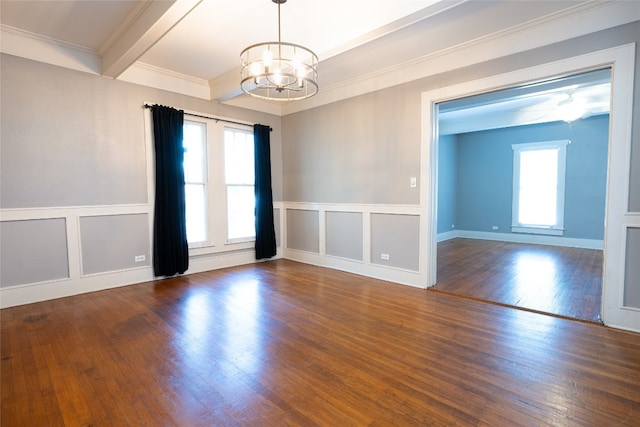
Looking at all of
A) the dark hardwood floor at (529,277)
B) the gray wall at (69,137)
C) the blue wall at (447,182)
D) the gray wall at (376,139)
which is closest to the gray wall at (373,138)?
the gray wall at (376,139)

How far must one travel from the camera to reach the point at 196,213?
4.69 meters

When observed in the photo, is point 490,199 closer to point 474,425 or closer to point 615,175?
point 615,175

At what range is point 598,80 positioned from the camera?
3.69 m

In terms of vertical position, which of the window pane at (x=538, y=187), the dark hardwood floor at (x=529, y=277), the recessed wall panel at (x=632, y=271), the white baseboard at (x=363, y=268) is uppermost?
the window pane at (x=538, y=187)

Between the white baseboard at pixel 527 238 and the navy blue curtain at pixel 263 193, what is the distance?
459 centimetres

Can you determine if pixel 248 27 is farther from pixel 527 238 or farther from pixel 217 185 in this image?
pixel 527 238

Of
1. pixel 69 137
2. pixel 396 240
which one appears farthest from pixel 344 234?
pixel 69 137

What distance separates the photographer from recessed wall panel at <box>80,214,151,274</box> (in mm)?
3746

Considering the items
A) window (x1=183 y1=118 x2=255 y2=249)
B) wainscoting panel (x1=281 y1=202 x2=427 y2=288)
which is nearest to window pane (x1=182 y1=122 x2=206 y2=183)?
window (x1=183 y1=118 x2=255 y2=249)

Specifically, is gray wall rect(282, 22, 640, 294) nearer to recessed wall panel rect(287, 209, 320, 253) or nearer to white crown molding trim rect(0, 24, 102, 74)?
recessed wall panel rect(287, 209, 320, 253)

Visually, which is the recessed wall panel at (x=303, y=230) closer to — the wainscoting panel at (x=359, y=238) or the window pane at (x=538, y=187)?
the wainscoting panel at (x=359, y=238)

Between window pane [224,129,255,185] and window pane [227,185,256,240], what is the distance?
152 mm

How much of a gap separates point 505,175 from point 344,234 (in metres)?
5.19

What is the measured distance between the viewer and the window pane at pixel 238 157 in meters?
5.04
